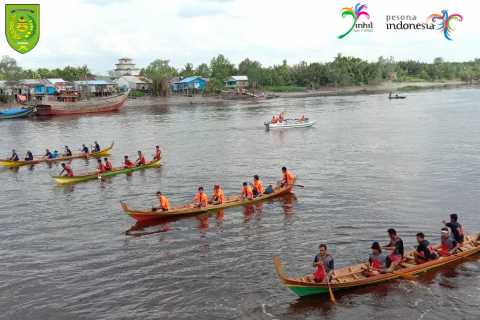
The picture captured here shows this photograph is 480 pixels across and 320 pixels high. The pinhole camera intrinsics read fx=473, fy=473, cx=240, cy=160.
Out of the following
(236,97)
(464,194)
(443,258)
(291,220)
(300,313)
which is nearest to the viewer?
(300,313)

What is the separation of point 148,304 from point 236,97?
126639 mm

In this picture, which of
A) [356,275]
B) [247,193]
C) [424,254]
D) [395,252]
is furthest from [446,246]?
[247,193]

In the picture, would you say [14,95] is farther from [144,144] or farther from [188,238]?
[188,238]

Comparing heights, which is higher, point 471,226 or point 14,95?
point 14,95

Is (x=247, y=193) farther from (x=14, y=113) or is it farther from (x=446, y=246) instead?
(x=14, y=113)

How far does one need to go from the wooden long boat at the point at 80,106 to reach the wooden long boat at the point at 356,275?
88.5m

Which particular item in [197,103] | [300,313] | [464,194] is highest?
[197,103]

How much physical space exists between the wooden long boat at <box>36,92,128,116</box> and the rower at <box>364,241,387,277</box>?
3493 inches

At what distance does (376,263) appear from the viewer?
17641mm

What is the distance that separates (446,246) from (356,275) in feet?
14.8

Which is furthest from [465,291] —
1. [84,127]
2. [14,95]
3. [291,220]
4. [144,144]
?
[14,95]

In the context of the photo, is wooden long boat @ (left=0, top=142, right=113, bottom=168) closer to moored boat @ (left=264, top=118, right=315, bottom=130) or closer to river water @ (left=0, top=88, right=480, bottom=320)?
river water @ (left=0, top=88, right=480, bottom=320)

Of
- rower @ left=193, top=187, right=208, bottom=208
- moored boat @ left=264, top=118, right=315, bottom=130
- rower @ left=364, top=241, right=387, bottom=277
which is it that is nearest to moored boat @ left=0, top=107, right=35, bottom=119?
moored boat @ left=264, top=118, right=315, bottom=130

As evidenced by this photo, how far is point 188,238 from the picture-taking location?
920 inches
